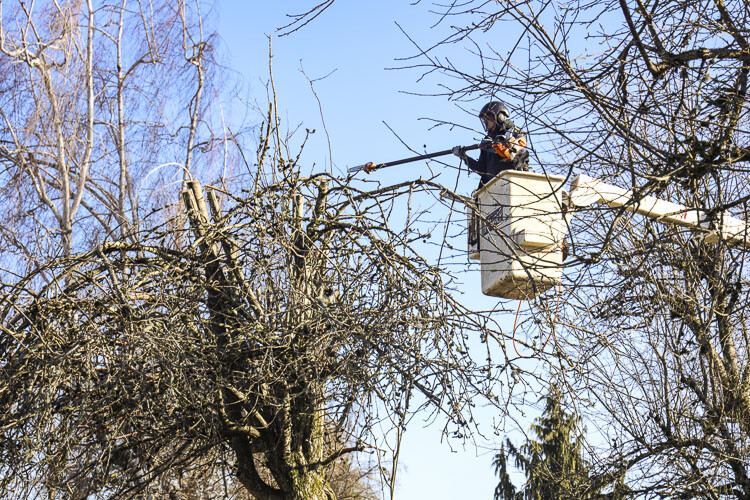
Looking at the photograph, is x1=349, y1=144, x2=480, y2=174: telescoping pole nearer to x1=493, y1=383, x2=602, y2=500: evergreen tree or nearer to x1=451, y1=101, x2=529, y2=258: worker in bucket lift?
x1=451, y1=101, x2=529, y2=258: worker in bucket lift

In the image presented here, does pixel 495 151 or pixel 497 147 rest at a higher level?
pixel 495 151

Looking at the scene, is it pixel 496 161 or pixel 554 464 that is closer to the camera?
pixel 496 161

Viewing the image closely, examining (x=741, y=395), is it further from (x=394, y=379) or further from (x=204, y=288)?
(x=204, y=288)

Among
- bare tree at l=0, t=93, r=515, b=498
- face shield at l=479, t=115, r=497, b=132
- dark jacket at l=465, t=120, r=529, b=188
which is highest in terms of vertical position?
→ dark jacket at l=465, t=120, r=529, b=188

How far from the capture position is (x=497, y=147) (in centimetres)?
548

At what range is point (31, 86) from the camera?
14.5 metres

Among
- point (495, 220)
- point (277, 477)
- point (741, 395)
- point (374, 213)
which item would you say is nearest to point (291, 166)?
point (374, 213)

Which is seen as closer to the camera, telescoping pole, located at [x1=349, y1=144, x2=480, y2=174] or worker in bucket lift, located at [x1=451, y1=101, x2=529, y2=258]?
worker in bucket lift, located at [x1=451, y1=101, x2=529, y2=258]

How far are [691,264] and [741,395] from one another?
45.3 inches

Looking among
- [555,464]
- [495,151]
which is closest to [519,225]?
[495,151]

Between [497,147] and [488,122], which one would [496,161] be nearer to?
[488,122]

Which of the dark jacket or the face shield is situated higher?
the dark jacket

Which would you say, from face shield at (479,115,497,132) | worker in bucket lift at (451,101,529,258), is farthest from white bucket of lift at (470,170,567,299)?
face shield at (479,115,497,132)

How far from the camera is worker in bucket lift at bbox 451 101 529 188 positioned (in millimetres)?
5395
